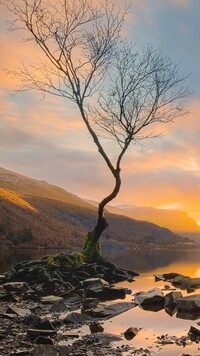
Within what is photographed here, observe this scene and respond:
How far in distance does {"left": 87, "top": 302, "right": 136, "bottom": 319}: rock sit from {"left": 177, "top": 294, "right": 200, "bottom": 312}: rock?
87.5 inches

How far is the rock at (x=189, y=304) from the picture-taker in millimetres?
18266

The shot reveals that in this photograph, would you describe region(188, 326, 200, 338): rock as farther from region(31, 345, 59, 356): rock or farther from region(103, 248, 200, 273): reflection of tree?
region(103, 248, 200, 273): reflection of tree

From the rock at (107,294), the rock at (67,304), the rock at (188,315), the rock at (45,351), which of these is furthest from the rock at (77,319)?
the rock at (107,294)

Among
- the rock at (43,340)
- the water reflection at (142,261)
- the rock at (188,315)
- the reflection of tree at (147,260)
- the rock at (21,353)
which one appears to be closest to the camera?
the rock at (21,353)

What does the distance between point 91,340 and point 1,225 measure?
512 ft

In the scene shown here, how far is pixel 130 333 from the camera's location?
45.8 ft

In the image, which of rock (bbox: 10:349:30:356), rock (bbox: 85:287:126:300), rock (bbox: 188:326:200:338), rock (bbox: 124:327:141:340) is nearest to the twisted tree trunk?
rock (bbox: 85:287:126:300)

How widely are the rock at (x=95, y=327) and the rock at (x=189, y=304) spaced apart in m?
4.94

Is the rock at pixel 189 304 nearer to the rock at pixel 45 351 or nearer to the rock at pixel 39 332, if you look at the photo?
the rock at pixel 39 332

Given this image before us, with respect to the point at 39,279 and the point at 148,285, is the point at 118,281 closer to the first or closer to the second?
the point at 148,285

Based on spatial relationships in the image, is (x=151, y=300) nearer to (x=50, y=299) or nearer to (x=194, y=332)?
(x=50, y=299)

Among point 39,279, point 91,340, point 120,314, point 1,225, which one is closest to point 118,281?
point 39,279

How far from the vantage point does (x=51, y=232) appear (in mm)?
195125

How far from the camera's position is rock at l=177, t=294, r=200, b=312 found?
59.9 feet
